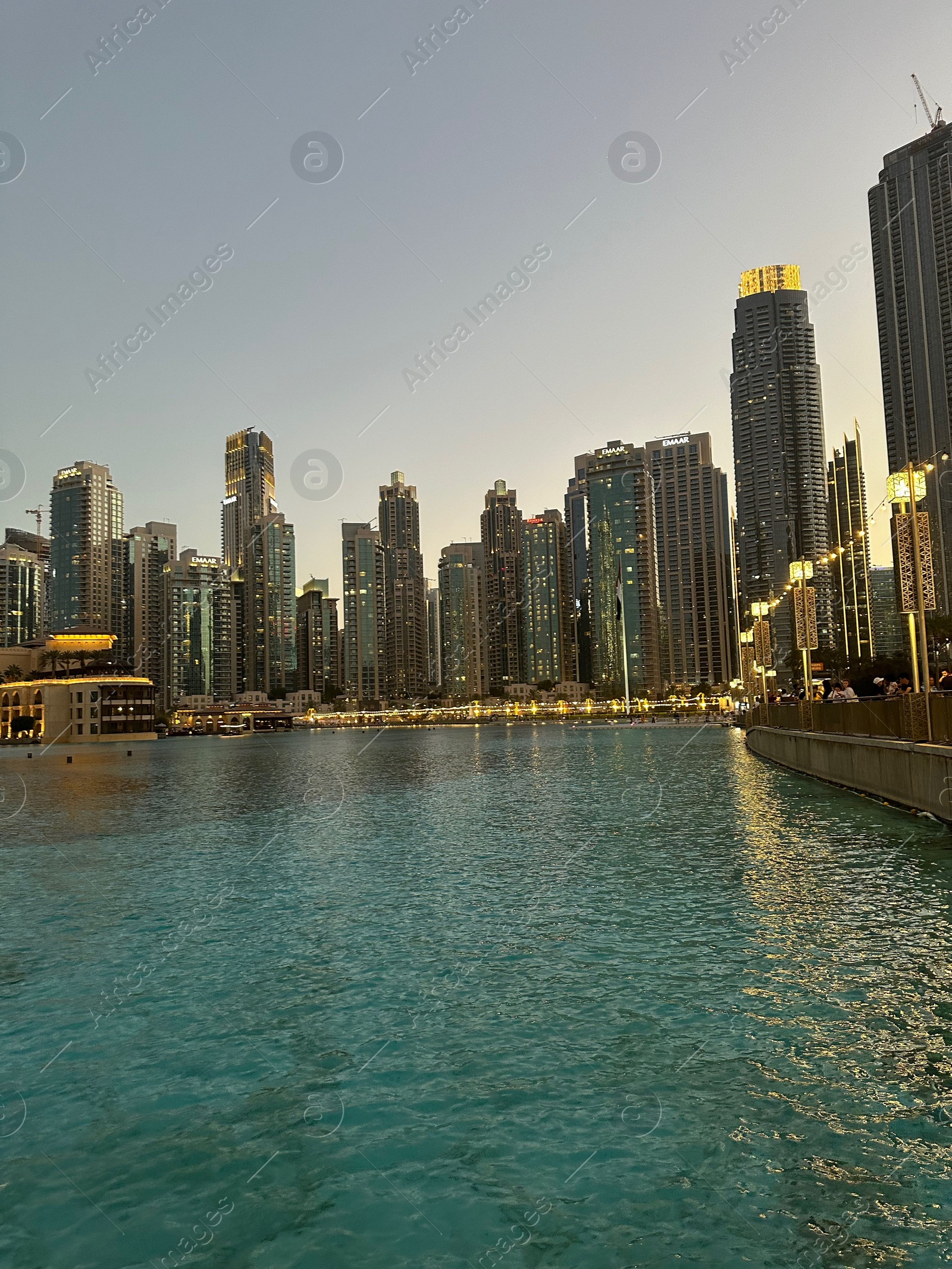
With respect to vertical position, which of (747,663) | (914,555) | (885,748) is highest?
(747,663)

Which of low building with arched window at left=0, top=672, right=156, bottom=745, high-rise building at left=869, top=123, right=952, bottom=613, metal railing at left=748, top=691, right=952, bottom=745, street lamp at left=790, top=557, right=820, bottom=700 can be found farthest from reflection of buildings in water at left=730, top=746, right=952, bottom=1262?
low building with arched window at left=0, top=672, right=156, bottom=745

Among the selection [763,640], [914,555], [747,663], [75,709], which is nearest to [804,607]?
[914,555]

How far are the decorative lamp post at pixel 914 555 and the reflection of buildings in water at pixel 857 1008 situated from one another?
28.1 ft

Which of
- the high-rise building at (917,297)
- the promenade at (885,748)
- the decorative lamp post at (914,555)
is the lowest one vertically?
the promenade at (885,748)

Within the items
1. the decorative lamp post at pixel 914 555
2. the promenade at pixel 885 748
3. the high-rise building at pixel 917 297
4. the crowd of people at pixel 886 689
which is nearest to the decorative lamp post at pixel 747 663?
the crowd of people at pixel 886 689

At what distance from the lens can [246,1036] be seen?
9703mm

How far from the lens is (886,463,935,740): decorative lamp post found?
2627cm

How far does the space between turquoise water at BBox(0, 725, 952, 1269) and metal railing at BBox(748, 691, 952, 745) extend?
3.14 meters

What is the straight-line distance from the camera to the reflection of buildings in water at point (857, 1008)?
648 centimetres

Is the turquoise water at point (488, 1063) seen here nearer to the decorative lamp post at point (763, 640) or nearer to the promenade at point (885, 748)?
the promenade at point (885, 748)

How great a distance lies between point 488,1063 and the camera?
867 cm

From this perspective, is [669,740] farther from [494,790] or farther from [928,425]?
[928,425]

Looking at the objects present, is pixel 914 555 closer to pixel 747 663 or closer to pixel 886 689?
pixel 886 689

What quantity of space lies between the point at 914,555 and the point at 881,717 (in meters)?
5.09
